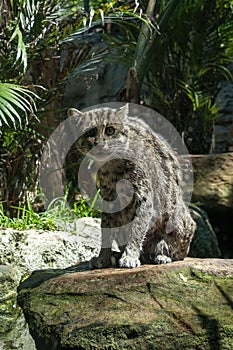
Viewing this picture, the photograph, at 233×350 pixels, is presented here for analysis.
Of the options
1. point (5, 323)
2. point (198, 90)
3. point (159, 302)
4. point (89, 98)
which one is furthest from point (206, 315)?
point (89, 98)

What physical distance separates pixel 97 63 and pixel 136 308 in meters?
4.88

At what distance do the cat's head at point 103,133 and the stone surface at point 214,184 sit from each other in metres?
3.42

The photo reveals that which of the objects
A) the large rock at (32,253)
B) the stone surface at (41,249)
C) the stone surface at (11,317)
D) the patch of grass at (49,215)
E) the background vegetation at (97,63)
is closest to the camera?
the stone surface at (11,317)

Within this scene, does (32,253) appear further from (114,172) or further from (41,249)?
(114,172)

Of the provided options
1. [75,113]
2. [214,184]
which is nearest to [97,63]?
[214,184]

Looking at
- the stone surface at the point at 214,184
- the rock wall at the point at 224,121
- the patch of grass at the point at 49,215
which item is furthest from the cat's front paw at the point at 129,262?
the rock wall at the point at 224,121

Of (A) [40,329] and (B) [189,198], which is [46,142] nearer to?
(B) [189,198]

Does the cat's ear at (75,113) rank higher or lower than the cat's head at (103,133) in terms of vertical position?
higher

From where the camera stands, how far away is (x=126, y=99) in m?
8.02

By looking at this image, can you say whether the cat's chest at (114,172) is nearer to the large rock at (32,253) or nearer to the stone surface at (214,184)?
the large rock at (32,253)

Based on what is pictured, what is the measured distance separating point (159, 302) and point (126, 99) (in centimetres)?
483

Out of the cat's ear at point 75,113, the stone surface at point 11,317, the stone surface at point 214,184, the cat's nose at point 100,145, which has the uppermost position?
the cat's ear at point 75,113

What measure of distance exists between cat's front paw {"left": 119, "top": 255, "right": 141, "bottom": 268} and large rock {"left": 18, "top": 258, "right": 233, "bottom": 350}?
69 millimetres

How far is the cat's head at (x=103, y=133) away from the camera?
4.10 meters
